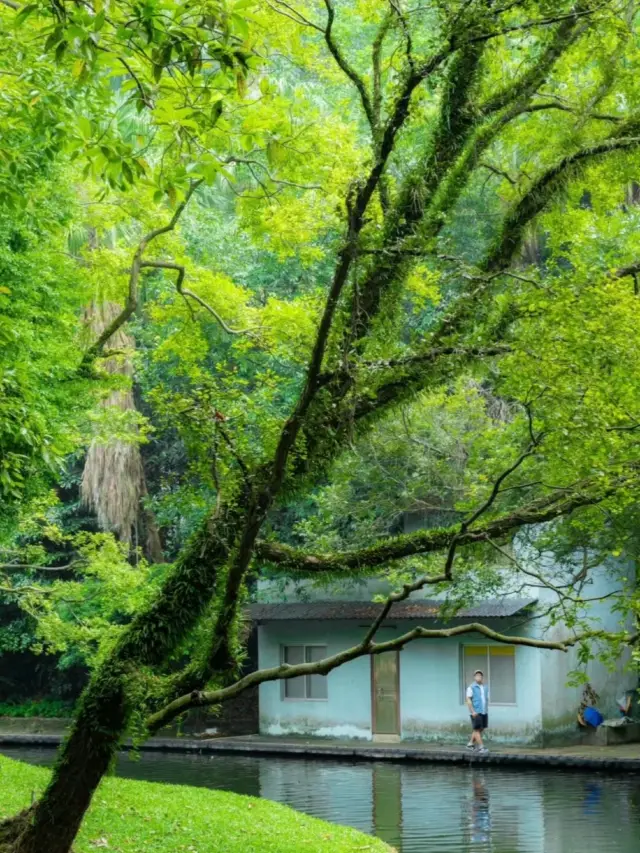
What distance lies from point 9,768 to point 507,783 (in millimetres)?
9489

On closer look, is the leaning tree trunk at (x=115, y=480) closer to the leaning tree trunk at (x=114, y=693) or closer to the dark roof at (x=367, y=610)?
the dark roof at (x=367, y=610)

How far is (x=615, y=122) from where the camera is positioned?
13.2 m

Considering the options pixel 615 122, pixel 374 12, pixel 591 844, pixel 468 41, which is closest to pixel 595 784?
pixel 591 844

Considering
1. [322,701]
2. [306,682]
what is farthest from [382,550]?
[306,682]

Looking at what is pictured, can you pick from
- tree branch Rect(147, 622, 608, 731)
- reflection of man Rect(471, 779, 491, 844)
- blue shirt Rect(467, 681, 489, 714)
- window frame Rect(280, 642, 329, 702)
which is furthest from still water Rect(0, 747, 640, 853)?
tree branch Rect(147, 622, 608, 731)

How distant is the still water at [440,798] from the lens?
15852 millimetres

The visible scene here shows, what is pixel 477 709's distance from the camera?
86.2 ft

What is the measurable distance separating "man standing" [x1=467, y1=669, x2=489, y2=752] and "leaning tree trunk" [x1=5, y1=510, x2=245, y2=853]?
1687 centimetres

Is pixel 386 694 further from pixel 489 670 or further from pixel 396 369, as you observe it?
pixel 396 369

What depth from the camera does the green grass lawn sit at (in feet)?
41.8

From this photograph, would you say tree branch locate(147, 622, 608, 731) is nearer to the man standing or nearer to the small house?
the man standing

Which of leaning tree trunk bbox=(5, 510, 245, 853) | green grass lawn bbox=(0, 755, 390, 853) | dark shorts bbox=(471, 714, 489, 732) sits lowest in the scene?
dark shorts bbox=(471, 714, 489, 732)

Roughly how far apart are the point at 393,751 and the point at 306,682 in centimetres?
528

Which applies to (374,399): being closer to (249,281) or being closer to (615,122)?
(615,122)
